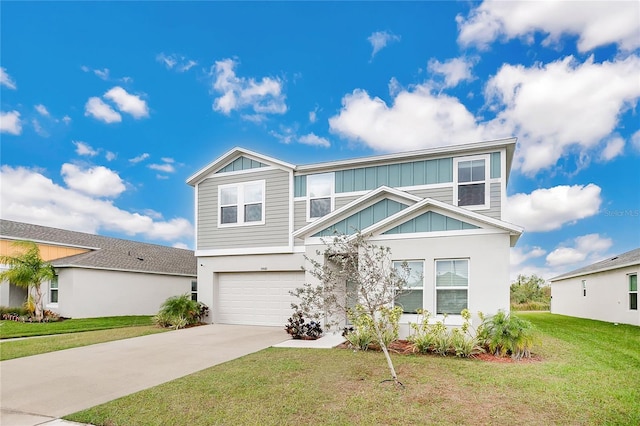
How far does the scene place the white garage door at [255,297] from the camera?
1559 centimetres

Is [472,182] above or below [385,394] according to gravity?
above

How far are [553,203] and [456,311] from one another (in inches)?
401

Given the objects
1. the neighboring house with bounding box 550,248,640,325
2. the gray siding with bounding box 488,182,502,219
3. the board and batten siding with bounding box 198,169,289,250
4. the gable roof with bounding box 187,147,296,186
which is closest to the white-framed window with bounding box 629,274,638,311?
the neighboring house with bounding box 550,248,640,325

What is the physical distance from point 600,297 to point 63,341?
25886mm

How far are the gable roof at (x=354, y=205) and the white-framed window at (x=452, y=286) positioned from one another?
2629 mm

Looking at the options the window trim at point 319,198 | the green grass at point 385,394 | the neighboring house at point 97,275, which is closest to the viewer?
the green grass at point 385,394

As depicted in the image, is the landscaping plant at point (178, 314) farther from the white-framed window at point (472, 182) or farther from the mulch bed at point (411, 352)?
the white-framed window at point (472, 182)

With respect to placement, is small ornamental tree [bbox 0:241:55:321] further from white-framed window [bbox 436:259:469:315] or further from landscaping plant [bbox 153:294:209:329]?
white-framed window [bbox 436:259:469:315]

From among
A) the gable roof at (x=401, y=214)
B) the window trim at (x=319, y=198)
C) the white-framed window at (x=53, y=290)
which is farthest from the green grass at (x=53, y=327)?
the gable roof at (x=401, y=214)

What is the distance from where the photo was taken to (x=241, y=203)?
16391 mm

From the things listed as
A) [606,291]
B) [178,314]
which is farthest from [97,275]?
[606,291]

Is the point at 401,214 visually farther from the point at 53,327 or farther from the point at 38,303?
the point at 38,303

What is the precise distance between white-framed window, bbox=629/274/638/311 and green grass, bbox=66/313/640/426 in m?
11.9

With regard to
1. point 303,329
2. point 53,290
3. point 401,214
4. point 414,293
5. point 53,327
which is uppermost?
point 401,214
